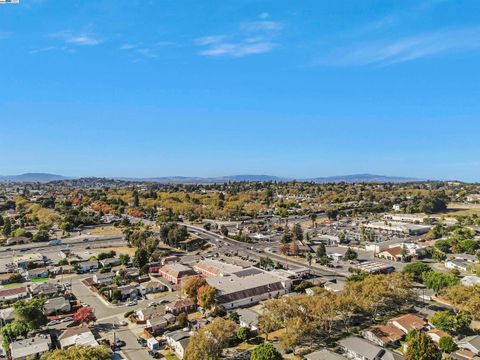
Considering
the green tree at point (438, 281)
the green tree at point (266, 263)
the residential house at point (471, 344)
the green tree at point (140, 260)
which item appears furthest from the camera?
the green tree at point (266, 263)

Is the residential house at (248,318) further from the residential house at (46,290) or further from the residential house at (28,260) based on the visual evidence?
the residential house at (28,260)

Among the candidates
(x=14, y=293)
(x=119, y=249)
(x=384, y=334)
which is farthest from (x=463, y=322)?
(x=119, y=249)

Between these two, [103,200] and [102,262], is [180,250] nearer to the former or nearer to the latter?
[102,262]

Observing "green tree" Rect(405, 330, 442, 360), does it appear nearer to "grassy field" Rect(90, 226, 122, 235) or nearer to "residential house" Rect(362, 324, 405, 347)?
"residential house" Rect(362, 324, 405, 347)

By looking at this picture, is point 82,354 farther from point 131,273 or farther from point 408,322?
point 131,273

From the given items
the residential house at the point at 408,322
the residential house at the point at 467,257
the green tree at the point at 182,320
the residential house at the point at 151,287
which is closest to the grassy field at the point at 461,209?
the residential house at the point at 467,257

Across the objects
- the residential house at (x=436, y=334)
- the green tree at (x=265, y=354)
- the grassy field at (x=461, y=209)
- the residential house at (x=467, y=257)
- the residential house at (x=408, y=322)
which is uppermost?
the green tree at (x=265, y=354)
